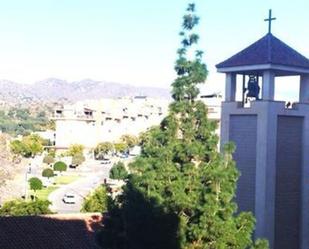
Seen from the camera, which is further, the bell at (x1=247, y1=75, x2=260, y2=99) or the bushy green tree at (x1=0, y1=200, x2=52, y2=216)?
the bushy green tree at (x1=0, y1=200, x2=52, y2=216)

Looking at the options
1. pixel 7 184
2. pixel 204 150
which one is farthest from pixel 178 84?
pixel 7 184

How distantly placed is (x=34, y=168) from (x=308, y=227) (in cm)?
4428

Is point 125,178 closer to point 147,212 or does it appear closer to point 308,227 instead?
point 147,212

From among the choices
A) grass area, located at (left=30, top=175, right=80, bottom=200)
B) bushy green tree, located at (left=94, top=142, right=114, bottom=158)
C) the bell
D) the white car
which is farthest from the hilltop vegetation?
the bell

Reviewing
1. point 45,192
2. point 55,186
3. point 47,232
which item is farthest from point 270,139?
point 55,186

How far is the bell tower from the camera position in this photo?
12.8 metres

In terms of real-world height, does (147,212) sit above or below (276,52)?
below

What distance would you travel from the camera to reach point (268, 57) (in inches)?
510

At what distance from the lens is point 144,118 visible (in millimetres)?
93812

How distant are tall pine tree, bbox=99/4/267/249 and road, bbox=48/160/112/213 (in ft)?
69.8

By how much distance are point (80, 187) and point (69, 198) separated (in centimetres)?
691

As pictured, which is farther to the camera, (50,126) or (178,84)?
(50,126)

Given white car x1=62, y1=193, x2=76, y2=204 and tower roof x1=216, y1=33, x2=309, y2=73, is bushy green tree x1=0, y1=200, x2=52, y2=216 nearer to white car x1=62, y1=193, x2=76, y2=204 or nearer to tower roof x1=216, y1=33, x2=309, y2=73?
tower roof x1=216, y1=33, x2=309, y2=73

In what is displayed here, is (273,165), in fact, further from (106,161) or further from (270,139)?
(106,161)
